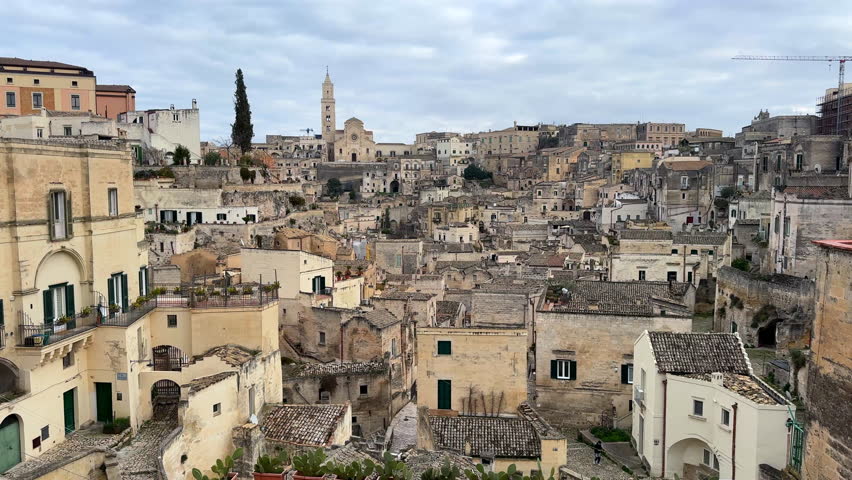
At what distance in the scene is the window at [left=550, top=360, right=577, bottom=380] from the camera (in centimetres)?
2523

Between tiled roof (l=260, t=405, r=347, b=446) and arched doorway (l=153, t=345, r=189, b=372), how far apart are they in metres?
2.99

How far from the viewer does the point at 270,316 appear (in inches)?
830

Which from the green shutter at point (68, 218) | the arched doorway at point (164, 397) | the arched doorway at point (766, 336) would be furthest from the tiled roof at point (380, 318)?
the arched doorway at point (766, 336)

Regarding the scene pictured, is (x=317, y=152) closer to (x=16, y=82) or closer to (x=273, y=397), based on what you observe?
(x=16, y=82)

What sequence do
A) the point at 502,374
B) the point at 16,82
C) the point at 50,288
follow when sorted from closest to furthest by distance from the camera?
the point at 50,288 → the point at 502,374 → the point at 16,82

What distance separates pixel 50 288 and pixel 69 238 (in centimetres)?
136

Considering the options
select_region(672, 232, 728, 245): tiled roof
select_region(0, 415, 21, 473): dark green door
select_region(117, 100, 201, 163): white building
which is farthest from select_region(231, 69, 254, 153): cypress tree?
select_region(0, 415, 21, 473): dark green door

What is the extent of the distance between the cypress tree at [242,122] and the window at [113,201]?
36830 millimetres

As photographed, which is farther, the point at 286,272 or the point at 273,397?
the point at 286,272

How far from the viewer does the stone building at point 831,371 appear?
1302 cm

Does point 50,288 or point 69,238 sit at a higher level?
point 69,238

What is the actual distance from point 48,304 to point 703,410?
1744 cm

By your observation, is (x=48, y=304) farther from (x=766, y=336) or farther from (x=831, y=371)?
(x=766, y=336)

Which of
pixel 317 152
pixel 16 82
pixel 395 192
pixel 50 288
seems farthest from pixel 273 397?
pixel 317 152
